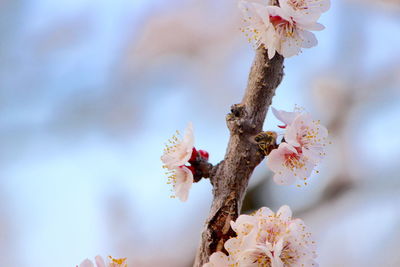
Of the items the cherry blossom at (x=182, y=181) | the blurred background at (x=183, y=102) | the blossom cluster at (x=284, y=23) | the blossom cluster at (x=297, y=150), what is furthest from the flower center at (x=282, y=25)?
the blurred background at (x=183, y=102)

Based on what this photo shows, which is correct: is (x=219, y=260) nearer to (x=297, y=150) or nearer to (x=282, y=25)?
(x=297, y=150)

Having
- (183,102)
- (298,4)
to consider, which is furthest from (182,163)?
(183,102)

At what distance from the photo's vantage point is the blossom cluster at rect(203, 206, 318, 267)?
0.62m

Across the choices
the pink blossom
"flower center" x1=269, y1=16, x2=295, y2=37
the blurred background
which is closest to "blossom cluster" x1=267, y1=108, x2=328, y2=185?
the pink blossom

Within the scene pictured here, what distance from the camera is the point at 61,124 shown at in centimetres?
182

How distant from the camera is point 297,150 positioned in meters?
0.69

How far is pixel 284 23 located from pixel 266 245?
28 cm

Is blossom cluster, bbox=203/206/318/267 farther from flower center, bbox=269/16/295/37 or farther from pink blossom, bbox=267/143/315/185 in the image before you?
flower center, bbox=269/16/295/37

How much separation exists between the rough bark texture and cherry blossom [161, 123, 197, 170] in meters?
0.05

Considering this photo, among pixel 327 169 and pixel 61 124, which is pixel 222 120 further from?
pixel 61 124

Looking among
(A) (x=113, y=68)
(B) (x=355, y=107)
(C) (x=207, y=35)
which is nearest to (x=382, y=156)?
(B) (x=355, y=107)

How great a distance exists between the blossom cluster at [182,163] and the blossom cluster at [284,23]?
16cm

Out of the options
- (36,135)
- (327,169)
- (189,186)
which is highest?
(36,135)

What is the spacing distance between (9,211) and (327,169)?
1.10m
